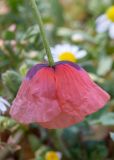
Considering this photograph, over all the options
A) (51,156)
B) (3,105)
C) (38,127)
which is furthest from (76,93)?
(38,127)

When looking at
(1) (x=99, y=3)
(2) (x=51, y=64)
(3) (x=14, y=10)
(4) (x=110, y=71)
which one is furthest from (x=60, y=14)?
(2) (x=51, y=64)

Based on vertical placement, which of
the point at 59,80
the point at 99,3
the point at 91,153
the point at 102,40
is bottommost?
the point at 91,153

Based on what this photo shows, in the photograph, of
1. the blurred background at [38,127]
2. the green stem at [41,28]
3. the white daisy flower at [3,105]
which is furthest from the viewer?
the blurred background at [38,127]

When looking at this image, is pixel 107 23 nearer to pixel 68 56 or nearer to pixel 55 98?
pixel 68 56

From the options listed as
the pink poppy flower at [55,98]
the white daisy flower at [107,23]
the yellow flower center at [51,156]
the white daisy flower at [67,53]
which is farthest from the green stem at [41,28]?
the white daisy flower at [107,23]

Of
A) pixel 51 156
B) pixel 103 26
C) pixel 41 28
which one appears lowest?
pixel 51 156

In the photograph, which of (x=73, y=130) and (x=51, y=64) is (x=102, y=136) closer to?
(x=73, y=130)

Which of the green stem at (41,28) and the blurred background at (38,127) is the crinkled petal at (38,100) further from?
the blurred background at (38,127)

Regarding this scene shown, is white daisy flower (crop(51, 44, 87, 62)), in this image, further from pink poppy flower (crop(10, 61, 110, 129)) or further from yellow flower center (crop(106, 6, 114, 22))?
pink poppy flower (crop(10, 61, 110, 129))
